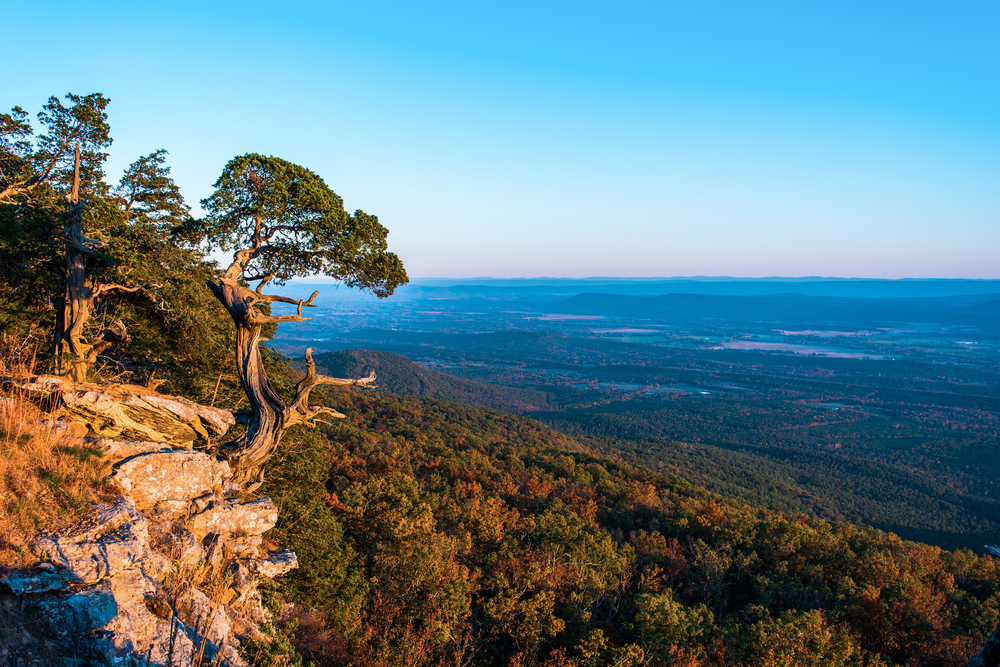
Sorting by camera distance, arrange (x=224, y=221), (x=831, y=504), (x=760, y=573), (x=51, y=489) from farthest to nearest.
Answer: (x=831, y=504) → (x=760, y=573) → (x=224, y=221) → (x=51, y=489)

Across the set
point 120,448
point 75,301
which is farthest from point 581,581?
point 75,301

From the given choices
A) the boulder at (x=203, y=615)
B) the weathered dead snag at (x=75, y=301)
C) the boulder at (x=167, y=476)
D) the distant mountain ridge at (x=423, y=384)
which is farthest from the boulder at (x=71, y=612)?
the distant mountain ridge at (x=423, y=384)

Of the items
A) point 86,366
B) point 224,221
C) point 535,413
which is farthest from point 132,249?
point 535,413

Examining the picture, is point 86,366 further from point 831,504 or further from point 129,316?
point 831,504

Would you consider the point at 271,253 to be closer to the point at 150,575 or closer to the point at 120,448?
the point at 120,448

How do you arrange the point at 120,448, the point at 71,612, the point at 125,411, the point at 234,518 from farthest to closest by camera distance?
the point at 125,411, the point at 234,518, the point at 120,448, the point at 71,612

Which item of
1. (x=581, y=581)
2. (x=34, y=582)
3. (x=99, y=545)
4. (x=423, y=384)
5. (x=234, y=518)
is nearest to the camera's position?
(x=34, y=582)

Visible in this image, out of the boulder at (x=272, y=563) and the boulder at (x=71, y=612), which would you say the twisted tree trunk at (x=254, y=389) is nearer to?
the boulder at (x=272, y=563)
